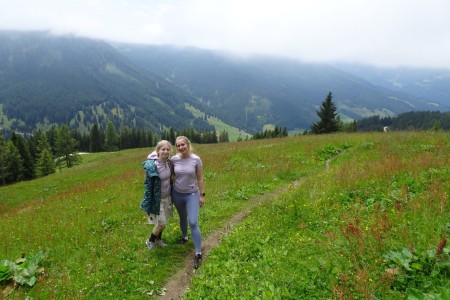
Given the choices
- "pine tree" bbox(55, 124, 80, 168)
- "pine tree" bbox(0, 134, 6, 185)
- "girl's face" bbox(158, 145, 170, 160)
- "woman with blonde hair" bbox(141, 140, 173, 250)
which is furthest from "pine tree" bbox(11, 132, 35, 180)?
"girl's face" bbox(158, 145, 170, 160)

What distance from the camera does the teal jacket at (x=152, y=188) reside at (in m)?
8.21

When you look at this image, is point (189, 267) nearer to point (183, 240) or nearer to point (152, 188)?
point (183, 240)

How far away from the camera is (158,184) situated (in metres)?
8.30

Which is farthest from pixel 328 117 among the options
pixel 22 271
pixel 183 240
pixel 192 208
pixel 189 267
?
pixel 22 271

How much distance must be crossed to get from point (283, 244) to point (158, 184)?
12.1 feet

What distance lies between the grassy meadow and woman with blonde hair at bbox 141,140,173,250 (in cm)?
127

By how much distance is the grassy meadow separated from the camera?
5992mm

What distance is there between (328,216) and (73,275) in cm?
713

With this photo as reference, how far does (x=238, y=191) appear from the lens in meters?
14.6

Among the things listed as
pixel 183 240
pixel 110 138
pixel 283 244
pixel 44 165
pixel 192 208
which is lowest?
pixel 110 138

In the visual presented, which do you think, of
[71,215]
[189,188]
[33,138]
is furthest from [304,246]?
[33,138]

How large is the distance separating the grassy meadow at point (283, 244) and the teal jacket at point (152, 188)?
1439 millimetres

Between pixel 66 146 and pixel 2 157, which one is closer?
pixel 2 157

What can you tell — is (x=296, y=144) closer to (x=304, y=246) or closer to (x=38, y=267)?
(x=304, y=246)
